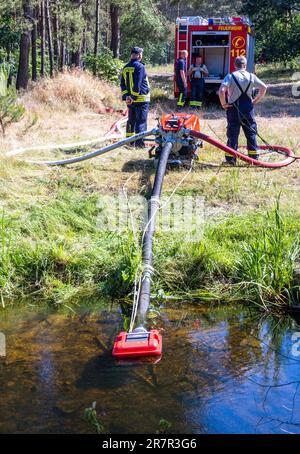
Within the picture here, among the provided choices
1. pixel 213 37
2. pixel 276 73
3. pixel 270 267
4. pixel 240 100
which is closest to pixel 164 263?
pixel 270 267

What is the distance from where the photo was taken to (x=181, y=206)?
6.92 metres

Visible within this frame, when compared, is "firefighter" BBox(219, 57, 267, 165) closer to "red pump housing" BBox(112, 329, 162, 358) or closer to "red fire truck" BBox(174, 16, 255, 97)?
"red pump housing" BBox(112, 329, 162, 358)

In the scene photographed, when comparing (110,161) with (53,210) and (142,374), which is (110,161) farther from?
(142,374)

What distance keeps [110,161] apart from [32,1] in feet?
39.5

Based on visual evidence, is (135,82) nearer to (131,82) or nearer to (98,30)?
(131,82)

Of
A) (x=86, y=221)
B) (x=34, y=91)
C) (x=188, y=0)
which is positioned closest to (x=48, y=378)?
(x=86, y=221)

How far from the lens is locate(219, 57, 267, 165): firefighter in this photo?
7.89 m

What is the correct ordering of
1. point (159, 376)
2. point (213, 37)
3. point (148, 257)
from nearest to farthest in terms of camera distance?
1. point (159, 376)
2. point (148, 257)
3. point (213, 37)

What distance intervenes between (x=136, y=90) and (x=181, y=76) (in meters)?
5.51

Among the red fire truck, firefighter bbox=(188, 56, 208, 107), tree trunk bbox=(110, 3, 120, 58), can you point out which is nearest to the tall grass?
firefighter bbox=(188, 56, 208, 107)
